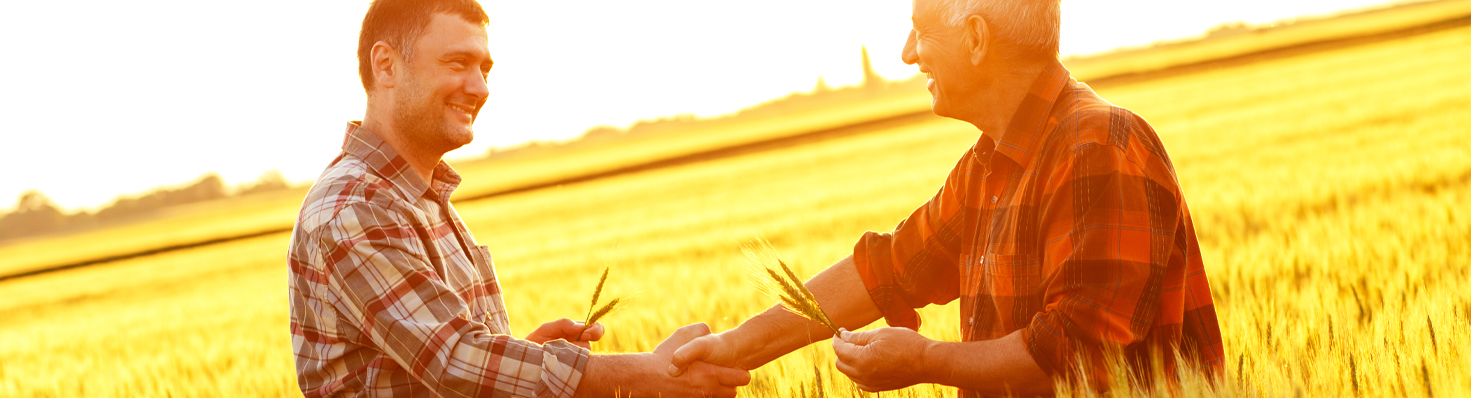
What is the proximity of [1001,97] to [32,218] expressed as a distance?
248ft

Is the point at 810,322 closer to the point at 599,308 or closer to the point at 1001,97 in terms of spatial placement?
the point at 599,308

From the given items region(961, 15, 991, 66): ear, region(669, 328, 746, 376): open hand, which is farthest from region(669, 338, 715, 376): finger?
region(961, 15, 991, 66): ear

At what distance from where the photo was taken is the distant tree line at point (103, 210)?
58.5 meters

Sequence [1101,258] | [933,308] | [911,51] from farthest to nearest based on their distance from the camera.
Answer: [933,308], [911,51], [1101,258]

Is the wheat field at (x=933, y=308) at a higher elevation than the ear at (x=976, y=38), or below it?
below

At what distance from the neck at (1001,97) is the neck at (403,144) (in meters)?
1.52

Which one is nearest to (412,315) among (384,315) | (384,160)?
(384,315)

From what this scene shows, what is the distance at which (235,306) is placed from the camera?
36.6 ft

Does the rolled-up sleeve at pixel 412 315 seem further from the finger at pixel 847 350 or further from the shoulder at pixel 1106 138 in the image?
the shoulder at pixel 1106 138

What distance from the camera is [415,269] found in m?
2.18

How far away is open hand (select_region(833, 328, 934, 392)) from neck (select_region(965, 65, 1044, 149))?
57cm

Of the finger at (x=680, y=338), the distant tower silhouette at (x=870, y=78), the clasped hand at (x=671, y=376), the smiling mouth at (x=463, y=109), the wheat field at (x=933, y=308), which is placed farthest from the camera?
the distant tower silhouette at (x=870, y=78)

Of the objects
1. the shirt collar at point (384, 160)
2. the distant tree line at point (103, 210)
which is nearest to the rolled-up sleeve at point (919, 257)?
the shirt collar at point (384, 160)

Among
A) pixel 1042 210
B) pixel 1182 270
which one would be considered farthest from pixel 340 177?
pixel 1182 270
